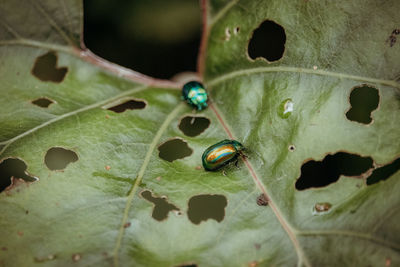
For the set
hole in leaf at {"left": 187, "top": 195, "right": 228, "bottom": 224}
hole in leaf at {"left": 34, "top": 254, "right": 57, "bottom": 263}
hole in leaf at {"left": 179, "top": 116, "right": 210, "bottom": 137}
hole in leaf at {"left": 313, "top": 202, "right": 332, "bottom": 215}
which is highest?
hole in leaf at {"left": 179, "top": 116, "right": 210, "bottom": 137}

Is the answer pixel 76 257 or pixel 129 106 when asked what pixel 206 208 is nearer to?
pixel 76 257

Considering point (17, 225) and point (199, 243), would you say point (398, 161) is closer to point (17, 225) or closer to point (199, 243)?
point (199, 243)

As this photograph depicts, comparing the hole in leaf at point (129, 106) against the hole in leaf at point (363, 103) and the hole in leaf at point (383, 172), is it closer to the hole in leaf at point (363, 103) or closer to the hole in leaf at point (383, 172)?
the hole in leaf at point (363, 103)

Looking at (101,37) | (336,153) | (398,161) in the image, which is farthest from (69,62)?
(398,161)

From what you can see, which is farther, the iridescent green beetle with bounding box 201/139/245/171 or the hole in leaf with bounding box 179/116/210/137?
the hole in leaf with bounding box 179/116/210/137

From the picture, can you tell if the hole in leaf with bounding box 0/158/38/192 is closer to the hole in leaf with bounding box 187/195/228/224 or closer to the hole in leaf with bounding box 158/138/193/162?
the hole in leaf with bounding box 158/138/193/162

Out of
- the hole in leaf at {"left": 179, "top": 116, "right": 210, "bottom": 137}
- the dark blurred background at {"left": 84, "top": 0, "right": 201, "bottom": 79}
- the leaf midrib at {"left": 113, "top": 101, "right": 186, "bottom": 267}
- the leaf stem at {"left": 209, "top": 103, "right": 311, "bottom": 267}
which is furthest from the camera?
the dark blurred background at {"left": 84, "top": 0, "right": 201, "bottom": 79}

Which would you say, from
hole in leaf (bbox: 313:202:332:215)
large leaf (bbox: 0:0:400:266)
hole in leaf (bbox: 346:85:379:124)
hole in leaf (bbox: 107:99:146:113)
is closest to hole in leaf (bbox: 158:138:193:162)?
large leaf (bbox: 0:0:400:266)

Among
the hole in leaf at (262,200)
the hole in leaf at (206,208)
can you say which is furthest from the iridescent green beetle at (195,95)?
the hole in leaf at (262,200)
